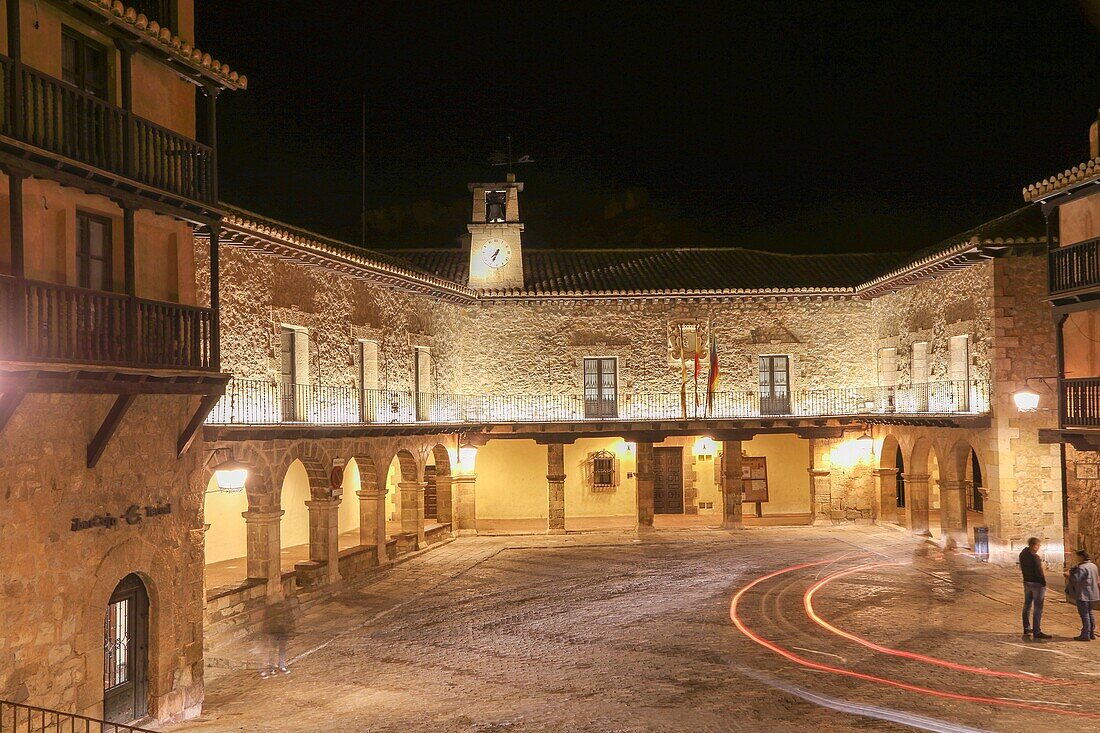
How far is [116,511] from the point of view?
1013cm

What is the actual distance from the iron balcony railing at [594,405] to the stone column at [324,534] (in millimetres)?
1770

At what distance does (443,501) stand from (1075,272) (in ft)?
54.8

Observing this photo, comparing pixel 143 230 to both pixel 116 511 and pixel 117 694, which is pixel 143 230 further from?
pixel 117 694

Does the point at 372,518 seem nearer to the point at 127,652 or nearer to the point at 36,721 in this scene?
the point at 127,652

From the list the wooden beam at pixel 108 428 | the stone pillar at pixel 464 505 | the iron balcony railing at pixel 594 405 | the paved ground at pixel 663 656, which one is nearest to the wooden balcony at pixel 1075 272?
the iron balcony railing at pixel 594 405

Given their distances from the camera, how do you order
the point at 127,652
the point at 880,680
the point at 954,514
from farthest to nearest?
1. the point at 954,514
2. the point at 880,680
3. the point at 127,652

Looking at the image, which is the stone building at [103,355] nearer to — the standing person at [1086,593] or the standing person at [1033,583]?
the standing person at [1033,583]

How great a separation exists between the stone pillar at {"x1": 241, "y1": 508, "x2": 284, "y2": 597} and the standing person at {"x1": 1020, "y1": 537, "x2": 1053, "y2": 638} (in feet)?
40.4

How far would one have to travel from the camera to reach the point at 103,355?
9516 mm

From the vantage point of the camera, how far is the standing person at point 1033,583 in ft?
44.7

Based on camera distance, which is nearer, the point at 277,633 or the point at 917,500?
the point at 277,633

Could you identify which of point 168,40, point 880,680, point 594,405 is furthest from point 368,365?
point 880,680

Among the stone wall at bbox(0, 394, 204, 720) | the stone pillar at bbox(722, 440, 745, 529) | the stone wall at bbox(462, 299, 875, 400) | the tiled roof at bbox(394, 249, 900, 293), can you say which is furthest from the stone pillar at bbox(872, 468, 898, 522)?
the stone wall at bbox(0, 394, 204, 720)

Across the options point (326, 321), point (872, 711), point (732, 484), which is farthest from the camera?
point (732, 484)
